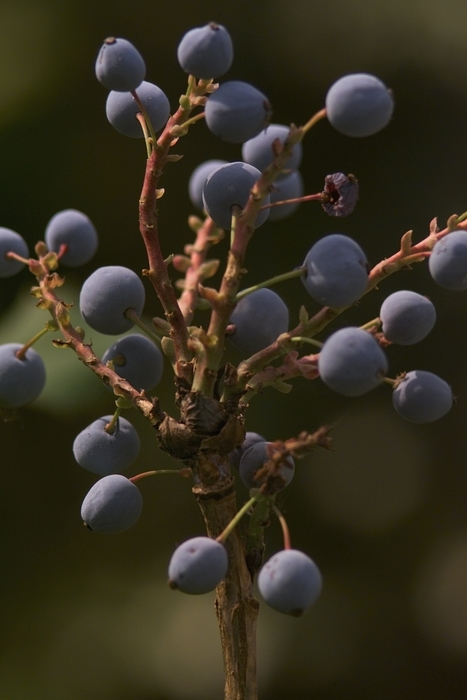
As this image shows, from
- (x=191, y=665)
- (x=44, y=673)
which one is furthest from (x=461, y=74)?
(x=44, y=673)

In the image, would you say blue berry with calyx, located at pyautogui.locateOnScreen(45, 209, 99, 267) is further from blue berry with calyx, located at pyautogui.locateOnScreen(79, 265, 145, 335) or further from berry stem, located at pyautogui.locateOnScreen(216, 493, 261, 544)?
berry stem, located at pyautogui.locateOnScreen(216, 493, 261, 544)

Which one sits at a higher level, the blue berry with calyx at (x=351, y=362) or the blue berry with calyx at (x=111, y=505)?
the blue berry with calyx at (x=351, y=362)

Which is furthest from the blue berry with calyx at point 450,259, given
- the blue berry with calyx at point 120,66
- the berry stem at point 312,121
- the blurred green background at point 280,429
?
the blurred green background at point 280,429

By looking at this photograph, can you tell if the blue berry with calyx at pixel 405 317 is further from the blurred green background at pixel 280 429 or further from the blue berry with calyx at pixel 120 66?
the blurred green background at pixel 280 429

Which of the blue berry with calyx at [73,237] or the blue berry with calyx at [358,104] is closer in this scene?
the blue berry with calyx at [358,104]

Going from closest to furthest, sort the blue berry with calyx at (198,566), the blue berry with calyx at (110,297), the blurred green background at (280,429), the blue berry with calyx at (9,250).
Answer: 1. the blue berry with calyx at (198,566)
2. the blue berry with calyx at (110,297)
3. the blue berry with calyx at (9,250)
4. the blurred green background at (280,429)

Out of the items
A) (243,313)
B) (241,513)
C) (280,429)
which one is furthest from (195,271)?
(280,429)
